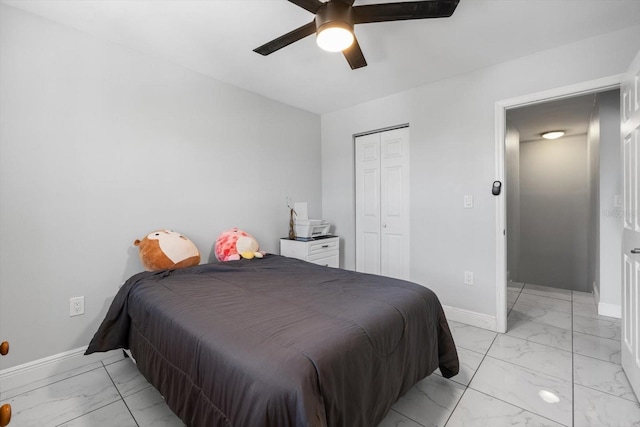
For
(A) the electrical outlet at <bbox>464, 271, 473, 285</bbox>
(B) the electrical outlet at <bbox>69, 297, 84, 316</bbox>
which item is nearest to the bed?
(B) the electrical outlet at <bbox>69, 297, 84, 316</bbox>

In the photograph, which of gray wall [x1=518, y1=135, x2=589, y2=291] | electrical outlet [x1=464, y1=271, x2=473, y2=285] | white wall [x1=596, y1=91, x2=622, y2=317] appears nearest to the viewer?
electrical outlet [x1=464, y1=271, x2=473, y2=285]

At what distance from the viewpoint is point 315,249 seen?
128 inches

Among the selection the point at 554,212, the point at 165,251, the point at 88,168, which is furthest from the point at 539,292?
the point at 88,168

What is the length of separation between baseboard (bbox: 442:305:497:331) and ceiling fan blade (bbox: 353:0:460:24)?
7.95 feet

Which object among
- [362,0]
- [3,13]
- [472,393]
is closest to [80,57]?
[3,13]

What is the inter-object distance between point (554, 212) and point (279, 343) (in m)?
5.37

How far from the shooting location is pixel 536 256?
491 cm

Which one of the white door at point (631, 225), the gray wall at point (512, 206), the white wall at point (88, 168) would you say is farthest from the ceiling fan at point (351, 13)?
the gray wall at point (512, 206)

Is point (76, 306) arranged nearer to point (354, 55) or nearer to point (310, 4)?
point (310, 4)

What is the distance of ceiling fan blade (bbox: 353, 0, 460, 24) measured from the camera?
144 centimetres

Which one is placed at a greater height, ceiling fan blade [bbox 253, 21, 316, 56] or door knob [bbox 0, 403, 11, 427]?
ceiling fan blade [bbox 253, 21, 316, 56]

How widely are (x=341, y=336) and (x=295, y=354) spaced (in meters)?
0.22

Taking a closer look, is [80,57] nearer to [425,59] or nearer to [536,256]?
[425,59]

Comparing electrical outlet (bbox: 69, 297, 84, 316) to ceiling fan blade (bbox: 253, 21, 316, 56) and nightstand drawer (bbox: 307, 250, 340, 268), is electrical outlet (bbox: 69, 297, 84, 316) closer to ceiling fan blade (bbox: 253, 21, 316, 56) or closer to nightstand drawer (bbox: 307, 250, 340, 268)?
nightstand drawer (bbox: 307, 250, 340, 268)
